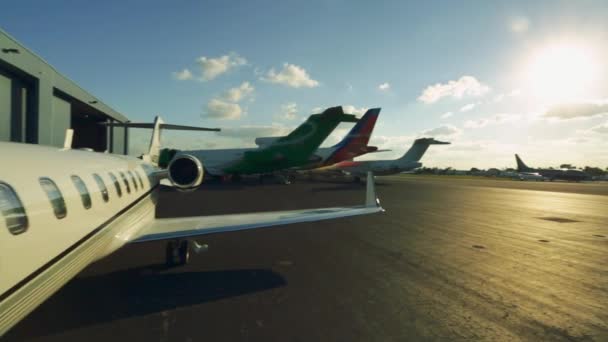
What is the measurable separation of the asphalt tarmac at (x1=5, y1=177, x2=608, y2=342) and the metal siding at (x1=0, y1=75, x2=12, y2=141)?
10607 mm

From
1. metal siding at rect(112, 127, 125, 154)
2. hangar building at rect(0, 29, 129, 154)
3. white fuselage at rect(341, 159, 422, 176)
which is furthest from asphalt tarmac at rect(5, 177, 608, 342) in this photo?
metal siding at rect(112, 127, 125, 154)

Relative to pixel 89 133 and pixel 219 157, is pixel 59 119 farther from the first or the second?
pixel 219 157

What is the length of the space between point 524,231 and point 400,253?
200 inches

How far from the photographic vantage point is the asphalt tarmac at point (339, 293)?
3322 millimetres

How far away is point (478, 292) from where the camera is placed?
4.44 m

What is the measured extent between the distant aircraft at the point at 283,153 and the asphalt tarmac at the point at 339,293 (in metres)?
19.2

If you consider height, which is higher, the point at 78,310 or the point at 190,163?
the point at 190,163

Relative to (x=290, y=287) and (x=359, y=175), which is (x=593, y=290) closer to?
(x=290, y=287)

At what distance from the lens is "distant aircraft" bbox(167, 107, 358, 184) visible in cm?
2617

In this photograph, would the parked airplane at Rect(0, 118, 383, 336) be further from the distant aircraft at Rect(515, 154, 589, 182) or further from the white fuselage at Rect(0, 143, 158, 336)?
the distant aircraft at Rect(515, 154, 589, 182)

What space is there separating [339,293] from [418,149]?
3408cm

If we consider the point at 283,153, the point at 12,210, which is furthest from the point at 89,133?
the point at 12,210

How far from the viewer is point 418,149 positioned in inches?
1409

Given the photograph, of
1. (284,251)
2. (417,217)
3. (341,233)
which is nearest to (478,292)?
(284,251)
